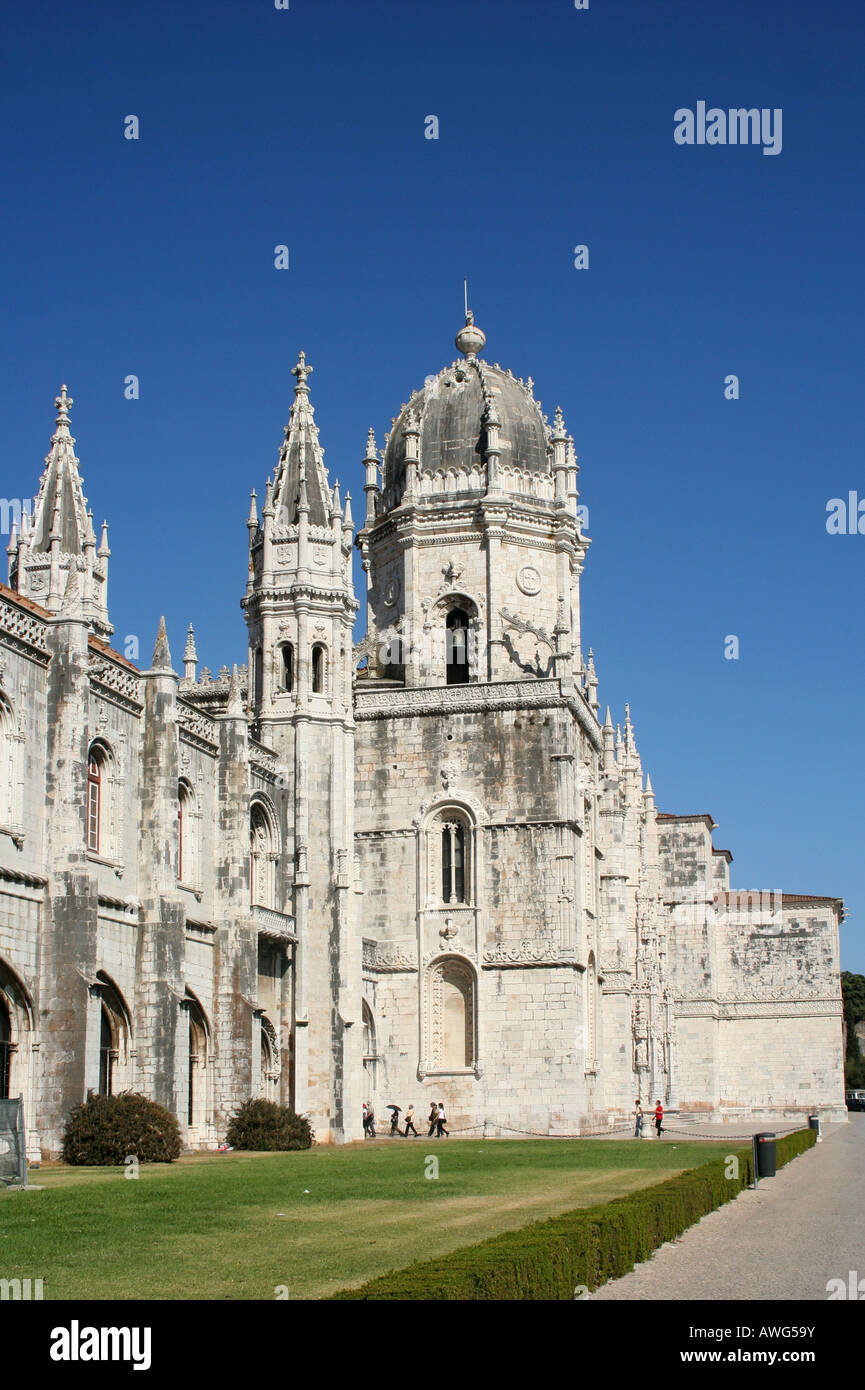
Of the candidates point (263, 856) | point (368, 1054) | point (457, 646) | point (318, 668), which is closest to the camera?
point (263, 856)

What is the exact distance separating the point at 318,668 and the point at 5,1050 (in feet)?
62.4

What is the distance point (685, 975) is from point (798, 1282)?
70.3 meters

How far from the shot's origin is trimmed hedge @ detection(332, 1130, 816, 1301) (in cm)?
1088

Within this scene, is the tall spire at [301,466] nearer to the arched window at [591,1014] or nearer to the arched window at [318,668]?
the arched window at [318,668]

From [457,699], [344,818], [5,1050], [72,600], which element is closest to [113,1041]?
[5,1050]

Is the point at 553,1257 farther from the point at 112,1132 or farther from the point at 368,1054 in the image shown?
the point at 368,1054

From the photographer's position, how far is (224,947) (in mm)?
38625

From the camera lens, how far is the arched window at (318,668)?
4569 cm

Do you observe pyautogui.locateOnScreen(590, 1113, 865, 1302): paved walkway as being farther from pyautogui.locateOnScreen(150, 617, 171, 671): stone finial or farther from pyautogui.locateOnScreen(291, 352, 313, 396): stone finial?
pyautogui.locateOnScreen(291, 352, 313, 396): stone finial

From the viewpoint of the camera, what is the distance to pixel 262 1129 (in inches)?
1439

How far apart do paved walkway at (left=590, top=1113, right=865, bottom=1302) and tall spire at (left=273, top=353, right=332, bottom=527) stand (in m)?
25.1

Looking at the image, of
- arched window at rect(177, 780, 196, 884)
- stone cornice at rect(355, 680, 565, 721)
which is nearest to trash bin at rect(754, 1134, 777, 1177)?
arched window at rect(177, 780, 196, 884)

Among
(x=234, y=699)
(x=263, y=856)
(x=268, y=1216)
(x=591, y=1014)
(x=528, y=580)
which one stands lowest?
(x=591, y=1014)
